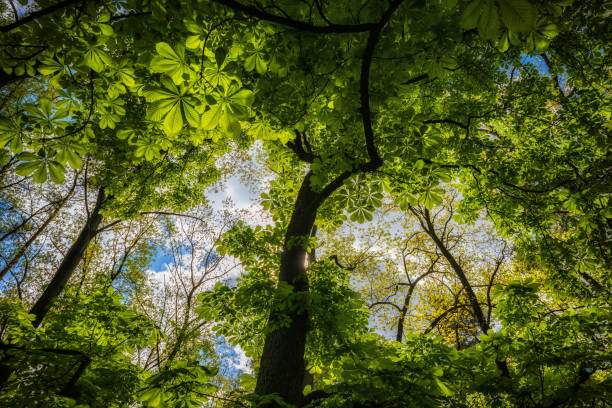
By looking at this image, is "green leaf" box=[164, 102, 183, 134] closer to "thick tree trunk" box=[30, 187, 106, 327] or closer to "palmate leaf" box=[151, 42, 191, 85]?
"palmate leaf" box=[151, 42, 191, 85]

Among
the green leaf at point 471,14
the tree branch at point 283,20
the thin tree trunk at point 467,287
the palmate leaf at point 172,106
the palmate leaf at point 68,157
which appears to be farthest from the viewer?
the thin tree trunk at point 467,287

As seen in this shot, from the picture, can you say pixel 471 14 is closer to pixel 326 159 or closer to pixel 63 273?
pixel 326 159

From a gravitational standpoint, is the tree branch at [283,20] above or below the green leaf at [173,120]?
above

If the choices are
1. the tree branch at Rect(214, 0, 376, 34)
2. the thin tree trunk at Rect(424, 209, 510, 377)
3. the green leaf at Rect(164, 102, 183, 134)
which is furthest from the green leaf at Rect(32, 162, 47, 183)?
the thin tree trunk at Rect(424, 209, 510, 377)

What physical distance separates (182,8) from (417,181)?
9.56 ft

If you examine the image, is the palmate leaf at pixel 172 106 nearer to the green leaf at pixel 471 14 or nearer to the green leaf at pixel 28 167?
the green leaf at pixel 28 167

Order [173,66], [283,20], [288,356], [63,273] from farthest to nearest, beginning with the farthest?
[63,273] → [288,356] → [173,66] → [283,20]

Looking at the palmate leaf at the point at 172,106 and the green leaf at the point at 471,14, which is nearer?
the green leaf at the point at 471,14

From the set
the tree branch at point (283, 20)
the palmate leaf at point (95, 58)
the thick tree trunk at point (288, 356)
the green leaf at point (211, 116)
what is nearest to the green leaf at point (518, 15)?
the tree branch at point (283, 20)

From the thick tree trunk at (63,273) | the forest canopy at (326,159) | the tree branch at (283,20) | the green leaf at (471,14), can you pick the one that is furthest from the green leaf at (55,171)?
the thick tree trunk at (63,273)

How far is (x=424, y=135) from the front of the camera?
8.63 ft

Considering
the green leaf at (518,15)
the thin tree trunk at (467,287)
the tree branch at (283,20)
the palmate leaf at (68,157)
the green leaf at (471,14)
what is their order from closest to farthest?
1. the green leaf at (518,15)
2. the green leaf at (471,14)
3. the tree branch at (283,20)
4. the palmate leaf at (68,157)
5. the thin tree trunk at (467,287)

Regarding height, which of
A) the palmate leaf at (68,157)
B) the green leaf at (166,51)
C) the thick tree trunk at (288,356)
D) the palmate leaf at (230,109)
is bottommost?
the thick tree trunk at (288,356)

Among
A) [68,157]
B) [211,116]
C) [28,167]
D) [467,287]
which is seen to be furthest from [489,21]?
[467,287]
